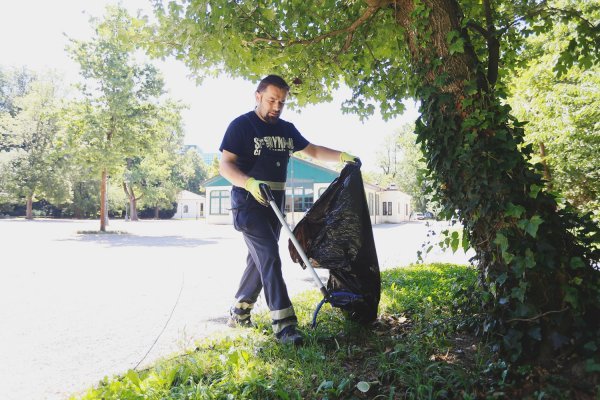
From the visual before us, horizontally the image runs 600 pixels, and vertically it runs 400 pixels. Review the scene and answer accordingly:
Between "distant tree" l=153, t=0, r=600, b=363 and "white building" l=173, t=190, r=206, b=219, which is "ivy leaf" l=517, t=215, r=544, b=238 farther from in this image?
"white building" l=173, t=190, r=206, b=219

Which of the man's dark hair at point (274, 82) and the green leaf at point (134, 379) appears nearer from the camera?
the green leaf at point (134, 379)

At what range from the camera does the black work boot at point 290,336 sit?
2793 millimetres

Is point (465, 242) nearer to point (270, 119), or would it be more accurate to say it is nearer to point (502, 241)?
point (502, 241)

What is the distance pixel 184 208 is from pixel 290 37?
219ft

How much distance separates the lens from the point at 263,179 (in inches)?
134

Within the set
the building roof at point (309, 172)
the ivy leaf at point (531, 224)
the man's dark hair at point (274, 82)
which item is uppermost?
the building roof at point (309, 172)

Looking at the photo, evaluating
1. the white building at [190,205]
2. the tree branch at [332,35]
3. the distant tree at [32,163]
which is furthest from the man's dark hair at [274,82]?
the white building at [190,205]

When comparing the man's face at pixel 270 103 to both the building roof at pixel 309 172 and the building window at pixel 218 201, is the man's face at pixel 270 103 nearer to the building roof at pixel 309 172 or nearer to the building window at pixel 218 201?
the building roof at pixel 309 172

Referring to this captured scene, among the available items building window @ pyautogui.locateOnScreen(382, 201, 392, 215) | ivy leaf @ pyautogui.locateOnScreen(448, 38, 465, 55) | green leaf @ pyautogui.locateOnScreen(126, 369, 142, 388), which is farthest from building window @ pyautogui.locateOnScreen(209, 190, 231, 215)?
ivy leaf @ pyautogui.locateOnScreen(448, 38, 465, 55)

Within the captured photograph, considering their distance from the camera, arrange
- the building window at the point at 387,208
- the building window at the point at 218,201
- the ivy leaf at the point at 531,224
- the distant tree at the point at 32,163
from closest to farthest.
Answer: the ivy leaf at the point at 531,224, the building window at the point at 218,201, the distant tree at the point at 32,163, the building window at the point at 387,208

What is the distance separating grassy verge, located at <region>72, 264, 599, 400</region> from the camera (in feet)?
6.31

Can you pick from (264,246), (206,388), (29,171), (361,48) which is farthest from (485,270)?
(29,171)

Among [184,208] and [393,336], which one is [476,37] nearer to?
[393,336]

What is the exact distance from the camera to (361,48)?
4.38 meters
